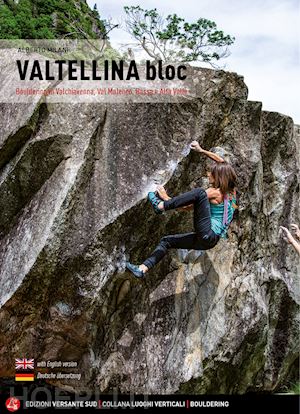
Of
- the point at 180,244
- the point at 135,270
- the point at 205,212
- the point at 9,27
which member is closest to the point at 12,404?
the point at 135,270

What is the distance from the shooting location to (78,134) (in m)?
6.57

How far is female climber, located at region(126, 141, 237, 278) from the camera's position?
609 cm

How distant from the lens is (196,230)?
6.19m

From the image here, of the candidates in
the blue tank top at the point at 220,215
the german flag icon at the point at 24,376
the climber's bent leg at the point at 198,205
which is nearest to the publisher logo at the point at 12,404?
the german flag icon at the point at 24,376

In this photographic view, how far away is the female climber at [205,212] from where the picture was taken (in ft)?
20.0

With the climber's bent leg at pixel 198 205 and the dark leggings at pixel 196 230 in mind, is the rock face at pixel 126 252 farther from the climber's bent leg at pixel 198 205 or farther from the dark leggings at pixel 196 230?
the climber's bent leg at pixel 198 205

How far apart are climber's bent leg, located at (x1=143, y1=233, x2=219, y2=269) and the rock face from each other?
551 mm

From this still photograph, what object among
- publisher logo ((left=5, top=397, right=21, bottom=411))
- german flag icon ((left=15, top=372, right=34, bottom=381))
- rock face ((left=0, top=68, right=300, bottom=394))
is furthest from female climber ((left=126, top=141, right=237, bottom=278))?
publisher logo ((left=5, top=397, right=21, bottom=411))

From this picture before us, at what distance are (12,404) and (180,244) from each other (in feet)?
10.0

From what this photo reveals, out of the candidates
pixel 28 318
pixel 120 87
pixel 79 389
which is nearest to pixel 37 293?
pixel 28 318

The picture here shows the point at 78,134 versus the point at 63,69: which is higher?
the point at 63,69

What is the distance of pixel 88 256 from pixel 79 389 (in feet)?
6.33

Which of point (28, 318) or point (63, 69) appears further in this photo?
point (63, 69)

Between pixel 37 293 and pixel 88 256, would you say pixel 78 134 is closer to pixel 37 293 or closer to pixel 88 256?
pixel 88 256
